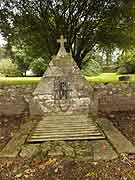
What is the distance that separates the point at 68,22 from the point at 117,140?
31.3ft

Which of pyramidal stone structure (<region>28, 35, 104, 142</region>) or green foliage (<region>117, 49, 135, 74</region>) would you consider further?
green foliage (<region>117, 49, 135, 74</region>)

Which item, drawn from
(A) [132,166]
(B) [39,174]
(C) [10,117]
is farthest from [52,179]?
(C) [10,117]

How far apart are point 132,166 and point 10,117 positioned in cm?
618

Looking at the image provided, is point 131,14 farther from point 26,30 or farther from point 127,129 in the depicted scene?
point 127,129

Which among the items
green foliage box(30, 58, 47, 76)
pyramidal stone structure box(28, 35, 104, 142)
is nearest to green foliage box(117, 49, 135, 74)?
green foliage box(30, 58, 47, 76)

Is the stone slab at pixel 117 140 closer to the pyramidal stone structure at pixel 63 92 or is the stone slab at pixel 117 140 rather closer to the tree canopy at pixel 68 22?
the pyramidal stone structure at pixel 63 92

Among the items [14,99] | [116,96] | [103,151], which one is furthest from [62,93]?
[103,151]

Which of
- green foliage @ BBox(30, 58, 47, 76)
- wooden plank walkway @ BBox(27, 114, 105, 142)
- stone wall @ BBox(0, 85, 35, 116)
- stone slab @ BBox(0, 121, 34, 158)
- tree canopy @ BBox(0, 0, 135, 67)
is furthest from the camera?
green foliage @ BBox(30, 58, 47, 76)

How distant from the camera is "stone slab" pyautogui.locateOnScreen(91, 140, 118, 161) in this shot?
5.21m

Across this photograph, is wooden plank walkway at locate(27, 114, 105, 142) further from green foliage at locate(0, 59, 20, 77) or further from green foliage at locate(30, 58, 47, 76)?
green foliage at locate(0, 59, 20, 77)

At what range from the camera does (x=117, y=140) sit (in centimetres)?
623

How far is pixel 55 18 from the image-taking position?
45.2 ft

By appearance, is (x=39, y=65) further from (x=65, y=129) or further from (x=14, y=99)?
(x=65, y=129)

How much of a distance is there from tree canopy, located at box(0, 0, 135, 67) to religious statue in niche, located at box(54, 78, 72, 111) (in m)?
5.83
